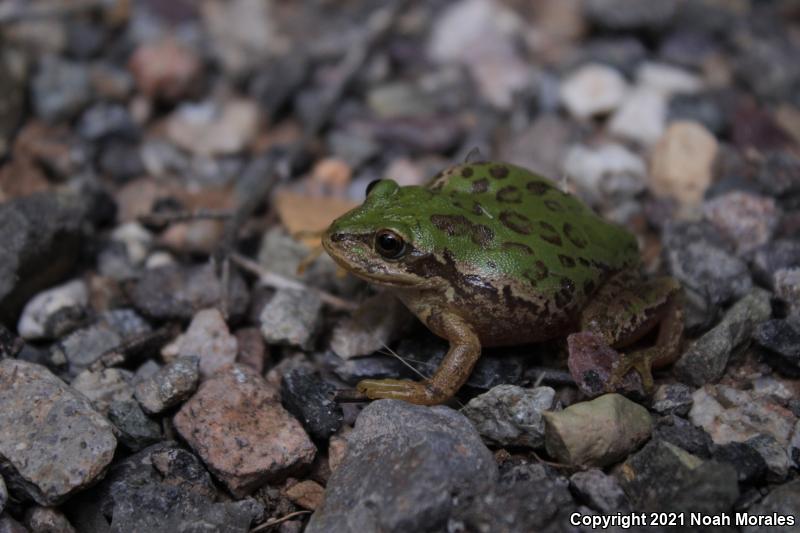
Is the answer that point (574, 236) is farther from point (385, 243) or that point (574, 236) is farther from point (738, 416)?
point (738, 416)

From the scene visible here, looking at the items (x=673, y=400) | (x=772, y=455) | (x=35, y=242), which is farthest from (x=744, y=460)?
(x=35, y=242)

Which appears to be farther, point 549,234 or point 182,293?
point 182,293

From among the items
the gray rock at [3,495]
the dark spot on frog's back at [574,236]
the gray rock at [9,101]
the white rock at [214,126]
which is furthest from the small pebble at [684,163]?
the gray rock at [9,101]

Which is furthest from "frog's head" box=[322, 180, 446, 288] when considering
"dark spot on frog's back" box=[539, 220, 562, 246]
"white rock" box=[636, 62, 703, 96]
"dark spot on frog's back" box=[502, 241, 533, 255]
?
"white rock" box=[636, 62, 703, 96]

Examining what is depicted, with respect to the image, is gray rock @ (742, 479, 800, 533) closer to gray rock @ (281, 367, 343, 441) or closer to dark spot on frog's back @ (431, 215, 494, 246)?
dark spot on frog's back @ (431, 215, 494, 246)

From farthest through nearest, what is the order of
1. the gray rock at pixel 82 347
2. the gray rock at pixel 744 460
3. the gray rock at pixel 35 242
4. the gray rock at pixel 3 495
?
1. the gray rock at pixel 35 242
2. the gray rock at pixel 82 347
3. the gray rock at pixel 744 460
4. the gray rock at pixel 3 495

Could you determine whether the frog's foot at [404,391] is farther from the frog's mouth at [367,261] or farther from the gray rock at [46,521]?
the gray rock at [46,521]
